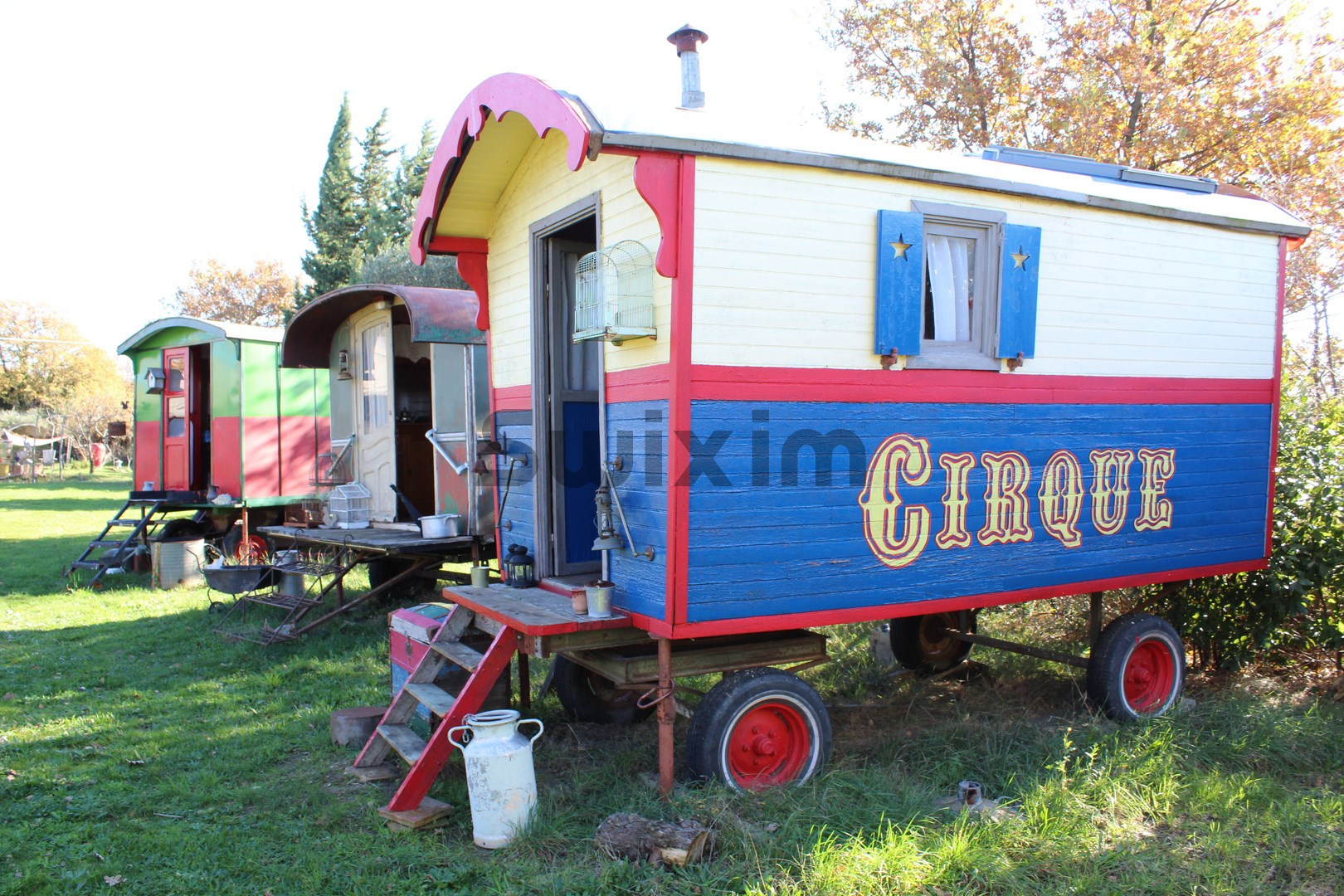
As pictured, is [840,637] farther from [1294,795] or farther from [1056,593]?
[1294,795]

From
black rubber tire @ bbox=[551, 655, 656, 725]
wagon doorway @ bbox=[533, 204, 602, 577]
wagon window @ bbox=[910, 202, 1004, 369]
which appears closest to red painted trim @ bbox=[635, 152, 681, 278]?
wagon doorway @ bbox=[533, 204, 602, 577]

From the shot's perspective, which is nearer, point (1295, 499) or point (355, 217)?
point (1295, 499)

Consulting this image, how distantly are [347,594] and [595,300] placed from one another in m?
6.66

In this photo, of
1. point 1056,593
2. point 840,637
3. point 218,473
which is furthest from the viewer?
point 218,473

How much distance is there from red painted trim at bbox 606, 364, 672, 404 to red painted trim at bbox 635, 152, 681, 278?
0.48 meters

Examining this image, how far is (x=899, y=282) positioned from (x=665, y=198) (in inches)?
54.5

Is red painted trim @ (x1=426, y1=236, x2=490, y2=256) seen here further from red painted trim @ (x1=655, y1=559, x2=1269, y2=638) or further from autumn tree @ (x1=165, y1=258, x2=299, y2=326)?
autumn tree @ (x1=165, y1=258, x2=299, y2=326)

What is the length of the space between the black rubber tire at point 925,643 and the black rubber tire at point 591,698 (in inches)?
85.7

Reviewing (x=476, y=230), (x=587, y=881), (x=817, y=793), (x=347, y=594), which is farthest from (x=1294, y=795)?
(x=347, y=594)

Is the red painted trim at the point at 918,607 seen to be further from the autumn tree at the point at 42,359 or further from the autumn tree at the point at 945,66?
the autumn tree at the point at 42,359

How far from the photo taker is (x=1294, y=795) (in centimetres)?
479

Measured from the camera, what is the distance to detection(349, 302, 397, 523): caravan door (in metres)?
9.68

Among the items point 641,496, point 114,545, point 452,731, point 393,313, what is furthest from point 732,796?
point 114,545

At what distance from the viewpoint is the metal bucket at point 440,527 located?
834 centimetres
